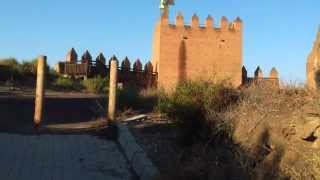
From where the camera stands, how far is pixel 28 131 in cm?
1350

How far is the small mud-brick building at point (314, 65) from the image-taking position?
10.3 metres

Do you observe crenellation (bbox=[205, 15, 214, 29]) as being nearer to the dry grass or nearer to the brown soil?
the brown soil

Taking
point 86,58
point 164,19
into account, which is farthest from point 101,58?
point 164,19

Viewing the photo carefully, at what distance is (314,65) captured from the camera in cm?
1072

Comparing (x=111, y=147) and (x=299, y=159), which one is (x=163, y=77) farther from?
(x=299, y=159)

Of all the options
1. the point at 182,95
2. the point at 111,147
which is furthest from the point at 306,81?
the point at 111,147

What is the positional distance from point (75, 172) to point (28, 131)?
→ 163 inches

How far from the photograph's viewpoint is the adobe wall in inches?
2156

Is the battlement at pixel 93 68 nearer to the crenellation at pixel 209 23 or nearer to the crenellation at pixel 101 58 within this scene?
the crenellation at pixel 101 58

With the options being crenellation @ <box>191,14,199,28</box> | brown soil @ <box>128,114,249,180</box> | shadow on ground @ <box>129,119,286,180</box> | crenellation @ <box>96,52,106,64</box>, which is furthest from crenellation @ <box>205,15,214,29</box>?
shadow on ground @ <box>129,119,286,180</box>

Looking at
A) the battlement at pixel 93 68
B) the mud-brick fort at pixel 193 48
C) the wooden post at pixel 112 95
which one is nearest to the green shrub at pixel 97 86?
the battlement at pixel 93 68

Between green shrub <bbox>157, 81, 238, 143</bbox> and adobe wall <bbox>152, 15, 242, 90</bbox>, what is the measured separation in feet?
137

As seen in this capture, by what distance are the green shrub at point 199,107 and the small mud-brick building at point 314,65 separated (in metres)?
1.48

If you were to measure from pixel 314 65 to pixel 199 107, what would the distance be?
6.97 ft
